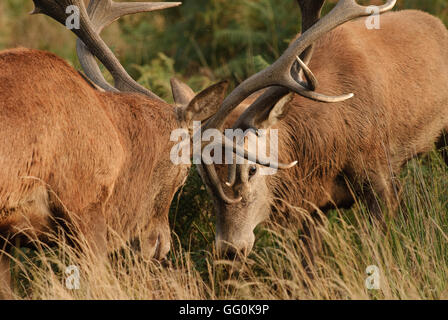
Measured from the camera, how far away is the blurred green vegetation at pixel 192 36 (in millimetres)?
8844

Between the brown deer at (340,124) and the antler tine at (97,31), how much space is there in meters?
0.75

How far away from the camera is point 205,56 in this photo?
1009cm

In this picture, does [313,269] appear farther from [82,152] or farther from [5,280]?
[5,280]

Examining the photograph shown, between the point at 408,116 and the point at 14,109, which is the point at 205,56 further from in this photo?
the point at 14,109

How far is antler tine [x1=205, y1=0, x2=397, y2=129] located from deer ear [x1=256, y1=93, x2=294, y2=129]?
249 millimetres

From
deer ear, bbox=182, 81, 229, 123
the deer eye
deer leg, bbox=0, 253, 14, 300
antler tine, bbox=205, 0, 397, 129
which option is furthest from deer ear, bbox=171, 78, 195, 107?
deer leg, bbox=0, 253, 14, 300

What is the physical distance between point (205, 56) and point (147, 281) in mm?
6156

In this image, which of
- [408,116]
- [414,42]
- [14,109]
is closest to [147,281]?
[14,109]

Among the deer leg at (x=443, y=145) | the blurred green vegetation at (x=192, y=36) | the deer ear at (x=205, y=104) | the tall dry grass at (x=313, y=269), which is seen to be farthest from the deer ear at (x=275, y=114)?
the blurred green vegetation at (x=192, y=36)

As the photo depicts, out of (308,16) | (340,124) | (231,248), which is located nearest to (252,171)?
(231,248)

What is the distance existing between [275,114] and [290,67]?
47 cm

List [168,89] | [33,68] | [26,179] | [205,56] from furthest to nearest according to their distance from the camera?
[205,56], [168,89], [33,68], [26,179]

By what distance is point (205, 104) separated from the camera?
4547 millimetres
